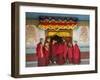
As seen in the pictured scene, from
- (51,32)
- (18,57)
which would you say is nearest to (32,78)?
(18,57)

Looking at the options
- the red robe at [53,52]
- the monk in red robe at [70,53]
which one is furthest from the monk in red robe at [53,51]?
the monk in red robe at [70,53]

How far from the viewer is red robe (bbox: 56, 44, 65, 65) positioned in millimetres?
1858

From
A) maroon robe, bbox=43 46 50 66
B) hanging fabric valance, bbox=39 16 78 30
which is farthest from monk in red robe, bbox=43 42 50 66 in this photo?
hanging fabric valance, bbox=39 16 78 30

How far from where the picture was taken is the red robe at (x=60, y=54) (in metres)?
1.86

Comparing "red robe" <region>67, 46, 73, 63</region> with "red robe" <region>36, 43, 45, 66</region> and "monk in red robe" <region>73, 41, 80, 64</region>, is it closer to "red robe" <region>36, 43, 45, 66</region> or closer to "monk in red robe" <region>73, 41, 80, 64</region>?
"monk in red robe" <region>73, 41, 80, 64</region>

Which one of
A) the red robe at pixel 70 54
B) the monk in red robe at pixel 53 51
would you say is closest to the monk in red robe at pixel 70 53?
the red robe at pixel 70 54

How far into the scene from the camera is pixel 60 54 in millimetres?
1866

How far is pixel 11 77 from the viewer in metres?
1.73

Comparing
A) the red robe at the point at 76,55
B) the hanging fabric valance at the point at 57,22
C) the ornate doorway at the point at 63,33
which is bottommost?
the red robe at the point at 76,55

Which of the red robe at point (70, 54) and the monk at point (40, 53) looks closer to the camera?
the monk at point (40, 53)

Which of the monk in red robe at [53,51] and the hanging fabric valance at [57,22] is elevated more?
the hanging fabric valance at [57,22]

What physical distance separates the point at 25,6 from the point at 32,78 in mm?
500

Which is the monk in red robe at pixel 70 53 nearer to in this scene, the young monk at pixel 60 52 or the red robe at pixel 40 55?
the young monk at pixel 60 52

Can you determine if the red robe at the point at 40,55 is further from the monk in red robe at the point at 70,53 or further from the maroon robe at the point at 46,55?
the monk in red robe at the point at 70,53
